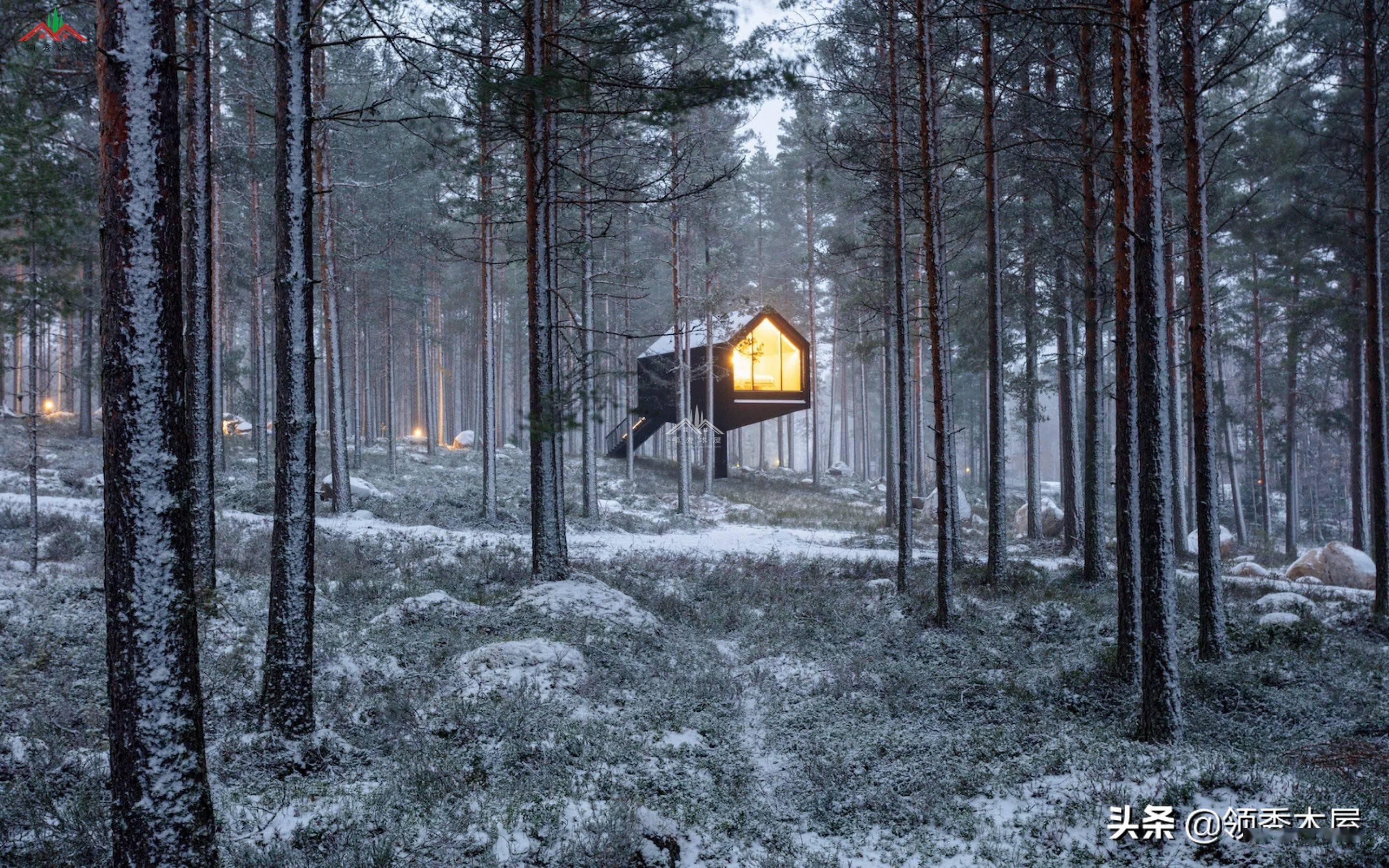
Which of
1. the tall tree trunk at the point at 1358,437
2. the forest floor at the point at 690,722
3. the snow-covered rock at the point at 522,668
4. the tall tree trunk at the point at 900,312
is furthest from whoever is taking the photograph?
the tall tree trunk at the point at 1358,437

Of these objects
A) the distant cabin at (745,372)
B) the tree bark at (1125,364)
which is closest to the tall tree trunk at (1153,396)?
the tree bark at (1125,364)

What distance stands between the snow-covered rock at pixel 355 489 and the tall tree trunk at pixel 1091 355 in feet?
57.7

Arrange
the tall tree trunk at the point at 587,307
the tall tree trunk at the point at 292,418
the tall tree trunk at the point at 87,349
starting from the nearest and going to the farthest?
the tall tree trunk at the point at 292,418 < the tall tree trunk at the point at 587,307 < the tall tree trunk at the point at 87,349

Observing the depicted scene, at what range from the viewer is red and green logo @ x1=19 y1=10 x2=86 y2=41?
8305 mm

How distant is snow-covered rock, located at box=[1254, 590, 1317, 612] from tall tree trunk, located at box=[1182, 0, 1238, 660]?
127 inches

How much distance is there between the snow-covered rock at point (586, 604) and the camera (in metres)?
9.38

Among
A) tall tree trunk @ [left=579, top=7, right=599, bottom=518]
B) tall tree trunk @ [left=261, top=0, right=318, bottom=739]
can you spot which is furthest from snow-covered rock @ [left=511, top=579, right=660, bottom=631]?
tall tree trunk @ [left=261, top=0, right=318, bottom=739]

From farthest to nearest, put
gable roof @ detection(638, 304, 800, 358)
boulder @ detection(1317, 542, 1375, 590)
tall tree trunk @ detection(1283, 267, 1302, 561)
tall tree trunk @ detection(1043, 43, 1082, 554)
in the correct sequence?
1. gable roof @ detection(638, 304, 800, 358)
2. tall tree trunk @ detection(1283, 267, 1302, 561)
3. boulder @ detection(1317, 542, 1375, 590)
4. tall tree trunk @ detection(1043, 43, 1082, 554)

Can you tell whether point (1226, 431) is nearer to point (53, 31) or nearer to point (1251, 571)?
point (1251, 571)

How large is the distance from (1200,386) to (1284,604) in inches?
206

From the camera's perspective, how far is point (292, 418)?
19.0 feet

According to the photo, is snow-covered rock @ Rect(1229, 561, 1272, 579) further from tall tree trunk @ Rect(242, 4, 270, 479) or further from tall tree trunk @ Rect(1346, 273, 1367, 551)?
tall tree trunk @ Rect(242, 4, 270, 479)

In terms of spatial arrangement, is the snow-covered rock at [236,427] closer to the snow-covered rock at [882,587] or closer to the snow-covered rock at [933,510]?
the snow-covered rock at [933,510]

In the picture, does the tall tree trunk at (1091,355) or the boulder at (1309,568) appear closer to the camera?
the tall tree trunk at (1091,355)
